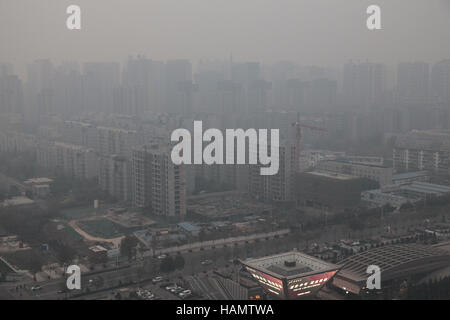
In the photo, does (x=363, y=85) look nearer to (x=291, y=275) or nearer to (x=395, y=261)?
(x=395, y=261)

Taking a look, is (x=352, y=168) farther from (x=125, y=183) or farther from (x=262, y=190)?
(x=125, y=183)

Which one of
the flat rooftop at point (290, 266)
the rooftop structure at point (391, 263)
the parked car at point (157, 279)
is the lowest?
the parked car at point (157, 279)

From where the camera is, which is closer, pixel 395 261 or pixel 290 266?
pixel 290 266

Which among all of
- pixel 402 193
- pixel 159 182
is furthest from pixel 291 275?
pixel 402 193

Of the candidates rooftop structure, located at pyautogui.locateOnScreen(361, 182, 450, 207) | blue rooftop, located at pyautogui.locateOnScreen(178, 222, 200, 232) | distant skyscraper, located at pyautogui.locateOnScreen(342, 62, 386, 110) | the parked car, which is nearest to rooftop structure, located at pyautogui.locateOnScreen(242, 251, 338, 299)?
the parked car

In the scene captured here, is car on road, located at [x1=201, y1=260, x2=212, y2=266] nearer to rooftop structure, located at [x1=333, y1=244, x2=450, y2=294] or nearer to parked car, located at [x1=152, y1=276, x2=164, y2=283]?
parked car, located at [x1=152, y1=276, x2=164, y2=283]

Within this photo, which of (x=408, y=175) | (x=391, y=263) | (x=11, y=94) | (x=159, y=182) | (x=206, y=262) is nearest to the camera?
(x=391, y=263)

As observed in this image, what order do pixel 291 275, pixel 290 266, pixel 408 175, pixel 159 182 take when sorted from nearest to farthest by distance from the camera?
pixel 291 275, pixel 290 266, pixel 159 182, pixel 408 175

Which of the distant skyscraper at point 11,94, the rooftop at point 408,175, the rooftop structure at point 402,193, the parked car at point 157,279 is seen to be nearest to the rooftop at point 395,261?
the parked car at point 157,279

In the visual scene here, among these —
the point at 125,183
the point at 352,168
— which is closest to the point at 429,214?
the point at 352,168

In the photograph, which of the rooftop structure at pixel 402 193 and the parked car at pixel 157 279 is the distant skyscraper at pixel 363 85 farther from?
the parked car at pixel 157 279
